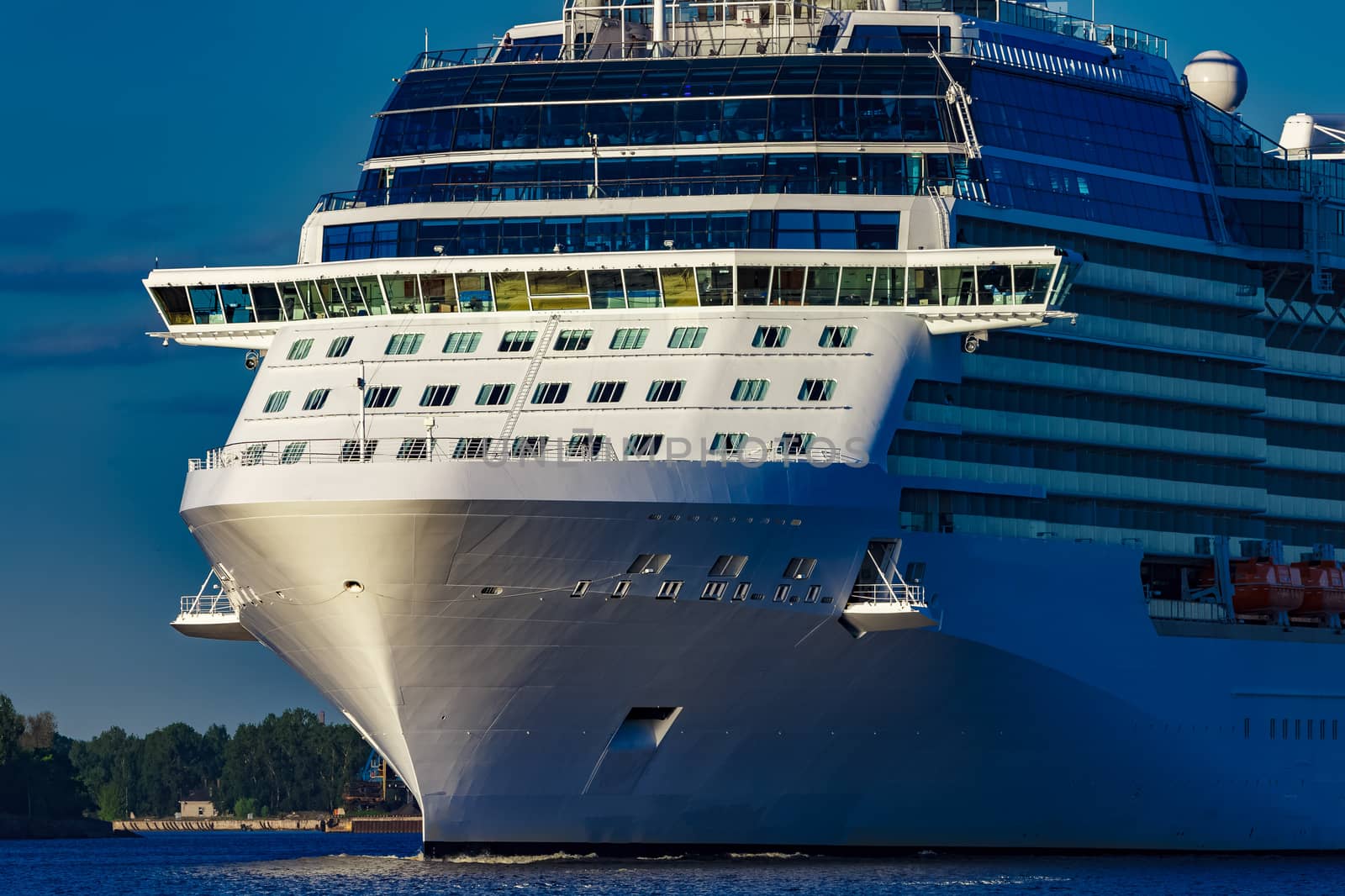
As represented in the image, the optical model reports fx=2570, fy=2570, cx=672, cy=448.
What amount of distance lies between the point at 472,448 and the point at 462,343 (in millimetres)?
2920

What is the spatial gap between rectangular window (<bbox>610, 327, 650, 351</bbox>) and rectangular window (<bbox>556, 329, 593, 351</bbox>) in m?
0.48

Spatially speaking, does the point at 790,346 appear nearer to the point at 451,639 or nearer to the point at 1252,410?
the point at 451,639

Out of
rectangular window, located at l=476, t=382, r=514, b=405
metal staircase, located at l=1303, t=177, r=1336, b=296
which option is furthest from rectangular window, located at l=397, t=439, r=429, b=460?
metal staircase, located at l=1303, t=177, r=1336, b=296

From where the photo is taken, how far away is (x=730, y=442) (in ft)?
148

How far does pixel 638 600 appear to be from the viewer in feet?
144

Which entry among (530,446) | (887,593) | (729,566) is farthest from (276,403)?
(887,593)

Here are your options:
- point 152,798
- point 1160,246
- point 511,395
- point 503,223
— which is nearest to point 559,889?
point 511,395

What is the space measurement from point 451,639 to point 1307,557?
23.0 meters

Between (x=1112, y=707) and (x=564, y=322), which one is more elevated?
(x=564, y=322)

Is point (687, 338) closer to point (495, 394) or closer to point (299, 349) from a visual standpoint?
point (495, 394)

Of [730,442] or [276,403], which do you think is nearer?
[730,442]

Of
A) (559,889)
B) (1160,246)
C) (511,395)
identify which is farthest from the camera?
(1160,246)

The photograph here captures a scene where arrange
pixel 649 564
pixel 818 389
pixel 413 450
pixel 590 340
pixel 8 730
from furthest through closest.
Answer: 1. pixel 8 730
2. pixel 590 340
3. pixel 818 389
4. pixel 413 450
5. pixel 649 564

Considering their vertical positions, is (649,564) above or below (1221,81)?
below
